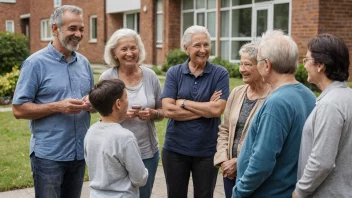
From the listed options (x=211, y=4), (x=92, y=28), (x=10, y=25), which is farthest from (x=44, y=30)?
(x=211, y=4)

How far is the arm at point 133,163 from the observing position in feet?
9.50

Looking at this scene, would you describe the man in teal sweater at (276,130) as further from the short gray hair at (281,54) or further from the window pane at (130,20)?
the window pane at (130,20)

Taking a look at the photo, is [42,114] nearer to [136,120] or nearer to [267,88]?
[136,120]

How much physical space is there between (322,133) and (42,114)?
204cm

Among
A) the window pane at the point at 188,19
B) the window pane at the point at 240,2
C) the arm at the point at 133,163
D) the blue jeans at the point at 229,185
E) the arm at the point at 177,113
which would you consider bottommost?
the blue jeans at the point at 229,185

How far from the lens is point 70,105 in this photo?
331 cm

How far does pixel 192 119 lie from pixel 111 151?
1184 mm

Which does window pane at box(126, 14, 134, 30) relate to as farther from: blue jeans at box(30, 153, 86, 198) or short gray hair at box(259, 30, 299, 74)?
short gray hair at box(259, 30, 299, 74)

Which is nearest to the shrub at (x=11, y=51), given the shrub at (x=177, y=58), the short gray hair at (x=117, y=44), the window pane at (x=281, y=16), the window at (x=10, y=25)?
the shrub at (x=177, y=58)

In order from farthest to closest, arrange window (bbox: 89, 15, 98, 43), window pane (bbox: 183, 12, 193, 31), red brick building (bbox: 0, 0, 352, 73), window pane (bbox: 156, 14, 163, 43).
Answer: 1. window (bbox: 89, 15, 98, 43)
2. window pane (bbox: 156, 14, 163, 43)
3. window pane (bbox: 183, 12, 193, 31)
4. red brick building (bbox: 0, 0, 352, 73)

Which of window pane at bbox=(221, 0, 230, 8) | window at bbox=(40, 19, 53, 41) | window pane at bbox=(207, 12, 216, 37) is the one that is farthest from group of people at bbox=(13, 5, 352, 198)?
window at bbox=(40, 19, 53, 41)

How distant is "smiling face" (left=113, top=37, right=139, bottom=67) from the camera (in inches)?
149

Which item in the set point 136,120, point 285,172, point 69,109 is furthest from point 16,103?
point 285,172

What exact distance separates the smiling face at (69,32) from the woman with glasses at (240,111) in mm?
1352
